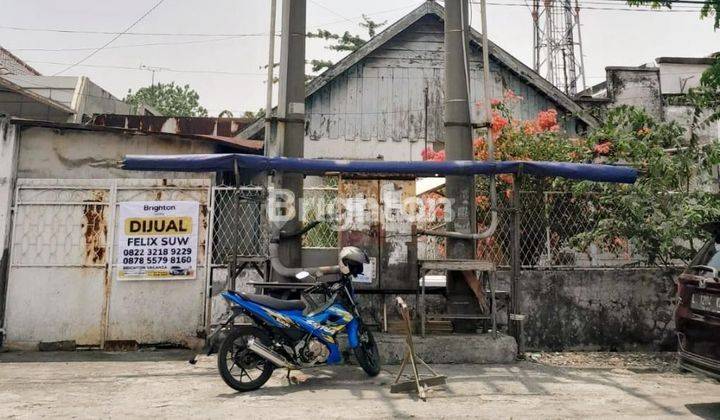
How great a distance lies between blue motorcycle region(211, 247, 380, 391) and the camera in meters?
5.11

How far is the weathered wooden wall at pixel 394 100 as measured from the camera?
13.4m

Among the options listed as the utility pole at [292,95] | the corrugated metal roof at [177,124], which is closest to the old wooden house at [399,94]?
the corrugated metal roof at [177,124]

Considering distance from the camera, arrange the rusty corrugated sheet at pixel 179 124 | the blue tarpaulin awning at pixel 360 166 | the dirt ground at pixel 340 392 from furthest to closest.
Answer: the rusty corrugated sheet at pixel 179 124, the blue tarpaulin awning at pixel 360 166, the dirt ground at pixel 340 392

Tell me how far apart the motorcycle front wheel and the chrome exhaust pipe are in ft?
2.75

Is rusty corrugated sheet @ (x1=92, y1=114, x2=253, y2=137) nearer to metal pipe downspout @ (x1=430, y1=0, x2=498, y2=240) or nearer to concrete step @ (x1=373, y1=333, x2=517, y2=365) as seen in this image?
metal pipe downspout @ (x1=430, y1=0, x2=498, y2=240)

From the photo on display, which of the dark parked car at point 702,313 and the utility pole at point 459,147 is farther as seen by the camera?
the utility pole at point 459,147

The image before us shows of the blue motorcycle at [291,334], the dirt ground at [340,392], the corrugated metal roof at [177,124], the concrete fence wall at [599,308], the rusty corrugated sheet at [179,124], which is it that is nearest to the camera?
the dirt ground at [340,392]

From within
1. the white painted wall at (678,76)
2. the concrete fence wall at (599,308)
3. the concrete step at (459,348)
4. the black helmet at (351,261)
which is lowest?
the concrete step at (459,348)

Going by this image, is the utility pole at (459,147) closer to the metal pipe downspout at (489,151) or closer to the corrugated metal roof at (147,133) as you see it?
the metal pipe downspout at (489,151)

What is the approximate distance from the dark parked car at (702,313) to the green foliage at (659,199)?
230 cm

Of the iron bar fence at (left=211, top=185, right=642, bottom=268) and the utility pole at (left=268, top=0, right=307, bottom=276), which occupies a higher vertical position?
the utility pole at (left=268, top=0, right=307, bottom=276)

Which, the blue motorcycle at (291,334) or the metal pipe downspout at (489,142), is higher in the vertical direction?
the metal pipe downspout at (489,142)

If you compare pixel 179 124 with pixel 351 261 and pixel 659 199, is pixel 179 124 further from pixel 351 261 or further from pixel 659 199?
pixel 659 199

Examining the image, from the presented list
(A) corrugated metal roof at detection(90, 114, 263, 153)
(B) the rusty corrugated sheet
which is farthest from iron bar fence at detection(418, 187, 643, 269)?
(B) the rusty corrugated sheet
